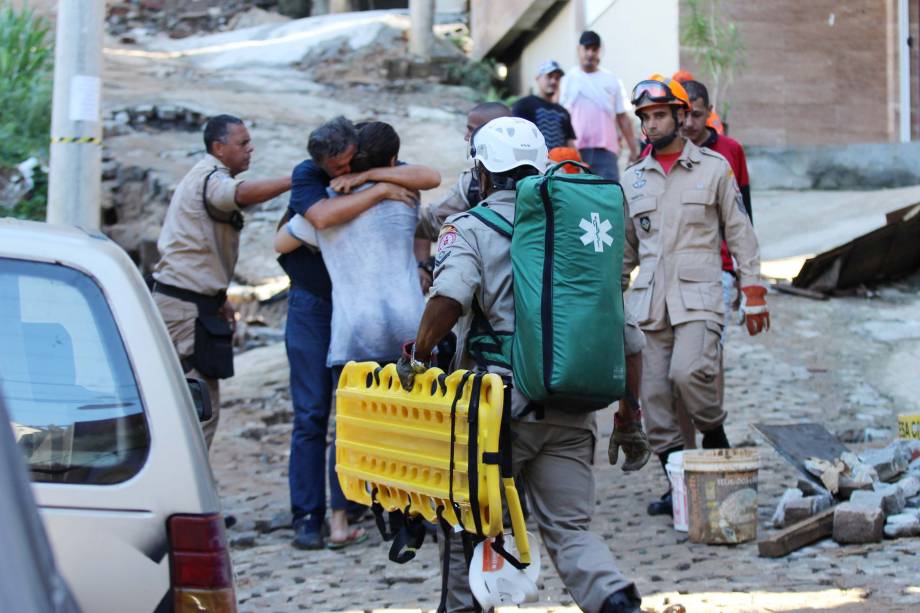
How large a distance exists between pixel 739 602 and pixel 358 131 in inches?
105

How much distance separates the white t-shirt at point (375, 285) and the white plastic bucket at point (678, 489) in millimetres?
1319

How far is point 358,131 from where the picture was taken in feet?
19.9

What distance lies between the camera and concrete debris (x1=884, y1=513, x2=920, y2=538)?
18.9 feet

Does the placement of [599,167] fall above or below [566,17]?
below

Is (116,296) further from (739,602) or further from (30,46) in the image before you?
(30,46)

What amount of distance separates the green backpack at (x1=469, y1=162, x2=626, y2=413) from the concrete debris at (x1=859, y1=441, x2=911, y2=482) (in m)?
2.86

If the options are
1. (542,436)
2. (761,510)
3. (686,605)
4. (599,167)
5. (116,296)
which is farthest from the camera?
(599,167)

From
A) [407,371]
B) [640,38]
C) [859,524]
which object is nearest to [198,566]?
[407,371]

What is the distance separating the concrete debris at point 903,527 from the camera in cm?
576

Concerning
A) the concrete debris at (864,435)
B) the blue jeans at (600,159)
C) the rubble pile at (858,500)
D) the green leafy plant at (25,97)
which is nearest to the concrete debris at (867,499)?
the rubble pile at (858,500)

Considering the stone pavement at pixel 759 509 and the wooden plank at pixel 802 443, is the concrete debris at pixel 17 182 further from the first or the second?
the wooden plank at pixel 802 443

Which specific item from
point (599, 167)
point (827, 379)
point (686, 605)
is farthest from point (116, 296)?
point (599, 167)

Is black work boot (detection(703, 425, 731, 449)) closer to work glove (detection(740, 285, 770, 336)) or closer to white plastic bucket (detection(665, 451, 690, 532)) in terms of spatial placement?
white plastic bucket (detection(665, 451, 690, 532))

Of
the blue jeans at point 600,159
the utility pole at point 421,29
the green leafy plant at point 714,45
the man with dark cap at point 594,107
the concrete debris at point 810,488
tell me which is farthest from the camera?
the utility pole at point 421,29
